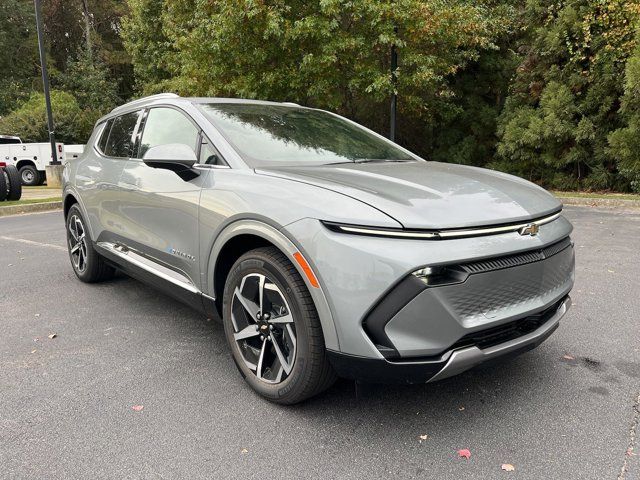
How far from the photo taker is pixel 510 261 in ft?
7.50

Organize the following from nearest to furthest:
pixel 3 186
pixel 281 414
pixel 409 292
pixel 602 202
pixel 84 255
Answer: pixel 409 292 → pixel 281 414 → pixel 84 255 → pixel 602 202 → pixel 3 186

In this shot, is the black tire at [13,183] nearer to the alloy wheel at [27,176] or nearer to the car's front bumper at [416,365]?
the alloy wheel at [27,176]

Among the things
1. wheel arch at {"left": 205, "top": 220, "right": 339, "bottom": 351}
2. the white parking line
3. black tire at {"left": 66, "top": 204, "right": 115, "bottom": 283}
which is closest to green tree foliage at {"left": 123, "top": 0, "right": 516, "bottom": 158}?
the white parking line

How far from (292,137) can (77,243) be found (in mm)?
2943

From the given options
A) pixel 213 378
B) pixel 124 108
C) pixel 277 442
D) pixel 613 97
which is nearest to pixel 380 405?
pixel 277 442

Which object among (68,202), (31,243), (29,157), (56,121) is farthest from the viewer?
(56,121)

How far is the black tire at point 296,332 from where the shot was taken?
234 centimetres

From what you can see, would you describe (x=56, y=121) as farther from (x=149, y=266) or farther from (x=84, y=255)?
(x=149, y=266)

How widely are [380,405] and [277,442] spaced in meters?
0.61

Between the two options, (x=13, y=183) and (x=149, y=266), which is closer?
(x=149, y=266)

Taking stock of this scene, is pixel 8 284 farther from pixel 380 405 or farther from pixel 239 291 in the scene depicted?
pixel 380 405

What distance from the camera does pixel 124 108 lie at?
442cm

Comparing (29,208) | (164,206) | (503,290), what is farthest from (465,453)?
(29,208)

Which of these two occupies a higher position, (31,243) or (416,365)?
(416,365)
